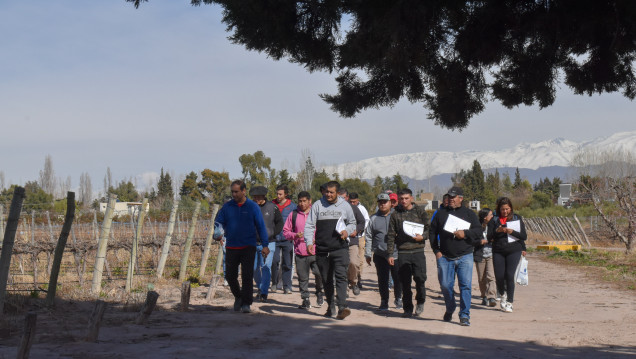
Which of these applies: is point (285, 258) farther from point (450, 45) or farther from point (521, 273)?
point (450, 45)

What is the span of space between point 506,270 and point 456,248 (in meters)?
1.85

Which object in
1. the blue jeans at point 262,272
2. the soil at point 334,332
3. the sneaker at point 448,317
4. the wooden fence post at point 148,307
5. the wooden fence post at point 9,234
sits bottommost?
the soil at point 334,332

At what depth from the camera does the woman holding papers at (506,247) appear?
11.1 metres

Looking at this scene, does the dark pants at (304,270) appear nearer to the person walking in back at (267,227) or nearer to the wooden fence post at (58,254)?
the person walking in back at (267,227)

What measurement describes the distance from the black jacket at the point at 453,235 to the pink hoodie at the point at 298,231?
84.5 inches

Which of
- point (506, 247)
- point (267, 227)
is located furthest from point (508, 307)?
point (267, 227)

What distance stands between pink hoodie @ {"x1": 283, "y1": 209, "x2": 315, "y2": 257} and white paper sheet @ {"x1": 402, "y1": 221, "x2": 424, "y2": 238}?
5.70 ft

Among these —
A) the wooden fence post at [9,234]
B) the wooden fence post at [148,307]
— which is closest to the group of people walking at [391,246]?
the wooden fence post at [148,307]

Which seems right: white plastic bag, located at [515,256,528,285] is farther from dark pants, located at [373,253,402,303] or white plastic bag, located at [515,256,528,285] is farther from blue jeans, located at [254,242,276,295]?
blue jeans, located at [254,242,276,295]

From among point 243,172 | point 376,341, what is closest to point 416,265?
point 376,341

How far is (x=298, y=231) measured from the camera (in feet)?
38.3

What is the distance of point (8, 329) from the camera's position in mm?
8227

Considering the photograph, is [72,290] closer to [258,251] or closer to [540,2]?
[258,251]

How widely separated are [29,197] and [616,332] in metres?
70.5
